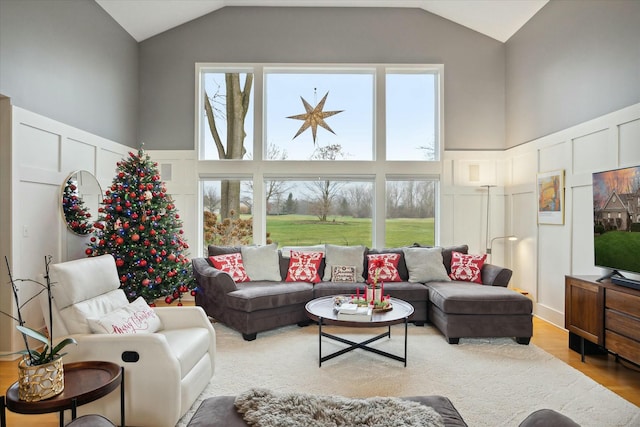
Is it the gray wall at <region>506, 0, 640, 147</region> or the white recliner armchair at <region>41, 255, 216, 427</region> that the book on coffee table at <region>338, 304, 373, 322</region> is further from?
the gray wall at <region>506, 0, 640, 147</region>

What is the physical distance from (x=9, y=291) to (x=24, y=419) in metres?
1.48

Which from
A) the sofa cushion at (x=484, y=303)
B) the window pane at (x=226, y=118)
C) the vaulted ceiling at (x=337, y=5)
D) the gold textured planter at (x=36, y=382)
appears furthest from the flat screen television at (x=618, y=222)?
the window pane at (x=226, y=118)

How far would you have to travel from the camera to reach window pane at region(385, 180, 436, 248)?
5.93 meters

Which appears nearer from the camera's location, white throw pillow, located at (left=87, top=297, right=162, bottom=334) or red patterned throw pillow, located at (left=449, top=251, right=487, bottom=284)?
white throw pillow, located at (left=87, top=297, right=162, bottom=334)

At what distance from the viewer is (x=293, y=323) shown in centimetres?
438

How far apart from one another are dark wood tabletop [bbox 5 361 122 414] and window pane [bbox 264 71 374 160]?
437cm

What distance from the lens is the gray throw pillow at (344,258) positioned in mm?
4957

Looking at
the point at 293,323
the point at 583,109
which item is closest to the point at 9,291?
the point at 293,323

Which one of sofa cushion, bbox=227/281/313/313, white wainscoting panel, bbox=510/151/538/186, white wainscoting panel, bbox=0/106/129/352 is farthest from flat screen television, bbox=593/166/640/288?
white wainscoting panel, bbox=0/106/129/352

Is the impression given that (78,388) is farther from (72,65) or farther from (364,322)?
(72,65)

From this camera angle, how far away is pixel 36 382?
1.72 metres

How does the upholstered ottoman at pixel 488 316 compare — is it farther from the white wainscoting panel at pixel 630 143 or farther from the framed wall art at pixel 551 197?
the white wainscoting panel at pixel 630 143

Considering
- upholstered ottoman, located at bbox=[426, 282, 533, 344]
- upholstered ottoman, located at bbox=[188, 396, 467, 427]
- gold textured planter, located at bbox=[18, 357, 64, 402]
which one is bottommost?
upholstered ottoman, located at bbox=[426, 282, 533, 344]

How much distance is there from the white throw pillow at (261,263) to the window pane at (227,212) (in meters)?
0.87
